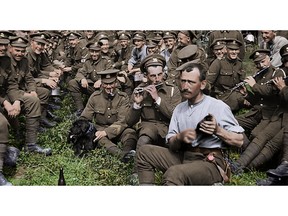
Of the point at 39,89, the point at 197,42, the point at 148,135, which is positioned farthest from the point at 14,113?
the point at 197,42

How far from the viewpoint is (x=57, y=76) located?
5.81 metres

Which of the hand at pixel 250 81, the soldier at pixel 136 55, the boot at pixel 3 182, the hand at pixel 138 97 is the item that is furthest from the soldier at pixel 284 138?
the boot at pixel 3 182

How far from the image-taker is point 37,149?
17.5ft

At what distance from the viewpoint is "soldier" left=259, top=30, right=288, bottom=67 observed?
5305 millimetres

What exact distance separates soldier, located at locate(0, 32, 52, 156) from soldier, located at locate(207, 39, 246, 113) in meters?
1.88

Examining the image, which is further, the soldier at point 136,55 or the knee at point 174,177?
the soldier at point 136,55

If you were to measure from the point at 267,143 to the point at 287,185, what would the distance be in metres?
0.50

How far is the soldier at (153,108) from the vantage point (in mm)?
5180

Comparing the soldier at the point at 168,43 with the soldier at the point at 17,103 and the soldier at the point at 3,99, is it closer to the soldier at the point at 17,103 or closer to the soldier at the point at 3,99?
the soldier at the point at 17,103

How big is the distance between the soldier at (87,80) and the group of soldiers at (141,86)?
0.04 ft

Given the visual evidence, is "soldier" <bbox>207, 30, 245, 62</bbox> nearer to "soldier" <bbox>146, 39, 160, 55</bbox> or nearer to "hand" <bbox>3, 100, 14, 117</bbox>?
"soldier" <bbox>146, 39, 160, 55</bbox>

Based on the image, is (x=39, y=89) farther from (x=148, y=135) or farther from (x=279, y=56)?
(x=279, y=56)

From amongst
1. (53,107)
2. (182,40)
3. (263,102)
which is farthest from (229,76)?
(53,107)

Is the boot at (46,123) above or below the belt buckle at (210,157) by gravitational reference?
below
